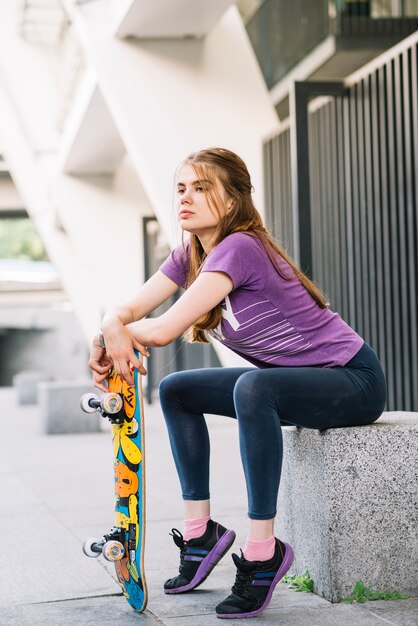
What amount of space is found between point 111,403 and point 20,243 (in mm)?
69047

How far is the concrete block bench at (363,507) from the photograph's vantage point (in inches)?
136

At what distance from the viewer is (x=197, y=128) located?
34.1 ft

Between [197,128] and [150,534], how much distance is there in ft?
20.3

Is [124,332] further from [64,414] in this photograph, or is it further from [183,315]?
[64,414]

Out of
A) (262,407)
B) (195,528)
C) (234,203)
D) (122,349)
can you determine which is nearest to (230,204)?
(234,203)

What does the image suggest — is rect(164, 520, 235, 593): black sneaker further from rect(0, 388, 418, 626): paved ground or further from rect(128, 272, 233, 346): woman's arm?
rect(128, 272, 233, 346): woman's arm

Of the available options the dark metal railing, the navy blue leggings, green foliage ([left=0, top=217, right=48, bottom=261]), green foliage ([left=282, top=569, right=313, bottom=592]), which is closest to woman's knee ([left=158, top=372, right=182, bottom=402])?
the navy blue leggings

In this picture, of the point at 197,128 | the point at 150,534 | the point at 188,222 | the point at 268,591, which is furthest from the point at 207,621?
the point at 197,128

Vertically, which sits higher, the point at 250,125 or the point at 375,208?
the point at 250,125

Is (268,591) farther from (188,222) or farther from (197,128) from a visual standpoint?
(197,128)

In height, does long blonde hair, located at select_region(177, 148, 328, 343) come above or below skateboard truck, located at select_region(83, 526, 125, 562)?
above

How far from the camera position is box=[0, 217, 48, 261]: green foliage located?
7094 centimetres

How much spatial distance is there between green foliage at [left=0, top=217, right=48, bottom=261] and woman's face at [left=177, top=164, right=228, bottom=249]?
68326mm

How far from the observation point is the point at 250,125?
1065 cm
